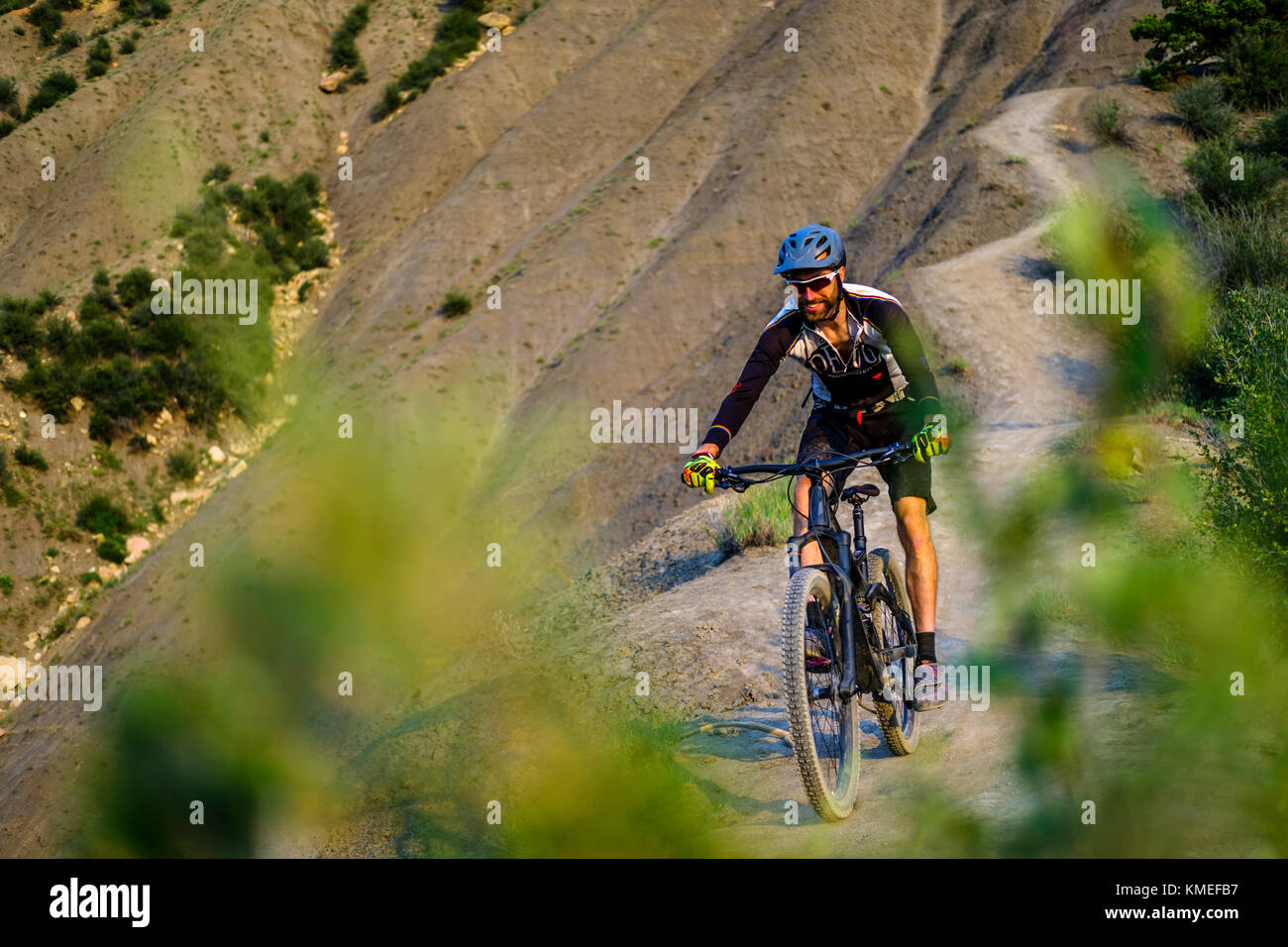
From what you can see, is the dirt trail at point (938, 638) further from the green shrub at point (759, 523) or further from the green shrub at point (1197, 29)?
the green shrub at point (1197, 29)

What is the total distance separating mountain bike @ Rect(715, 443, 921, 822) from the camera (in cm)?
457

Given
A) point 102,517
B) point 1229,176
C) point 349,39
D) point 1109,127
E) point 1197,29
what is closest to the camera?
point 1229,176

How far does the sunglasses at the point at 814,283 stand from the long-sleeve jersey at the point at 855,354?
0.53 feet

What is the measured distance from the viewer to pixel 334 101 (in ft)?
155

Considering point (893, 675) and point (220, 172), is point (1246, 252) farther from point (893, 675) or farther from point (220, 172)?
point (220, 172)

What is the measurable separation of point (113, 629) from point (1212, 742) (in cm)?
2593

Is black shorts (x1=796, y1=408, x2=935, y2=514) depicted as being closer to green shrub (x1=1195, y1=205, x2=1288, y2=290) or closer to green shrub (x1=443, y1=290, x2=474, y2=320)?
green shrub (x1=1195, y1=205, x2=1288, y2=290)

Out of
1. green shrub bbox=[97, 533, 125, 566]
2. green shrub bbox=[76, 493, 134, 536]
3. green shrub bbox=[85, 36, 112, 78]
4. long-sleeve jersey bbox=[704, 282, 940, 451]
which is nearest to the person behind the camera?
long-sleeve jersey bbox=[704, 282, 940, 451]

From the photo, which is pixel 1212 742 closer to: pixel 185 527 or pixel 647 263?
pixel 185 527

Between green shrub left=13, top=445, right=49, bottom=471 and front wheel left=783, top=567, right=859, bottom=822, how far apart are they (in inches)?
1235

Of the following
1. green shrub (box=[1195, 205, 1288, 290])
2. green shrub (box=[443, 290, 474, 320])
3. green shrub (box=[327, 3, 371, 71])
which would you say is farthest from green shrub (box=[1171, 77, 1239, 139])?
green shrub (box=[327, 3, 371, 71])

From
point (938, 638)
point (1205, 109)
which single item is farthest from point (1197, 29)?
point (938, 638)

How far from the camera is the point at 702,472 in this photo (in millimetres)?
4980

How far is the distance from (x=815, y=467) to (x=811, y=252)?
1.07 metres
